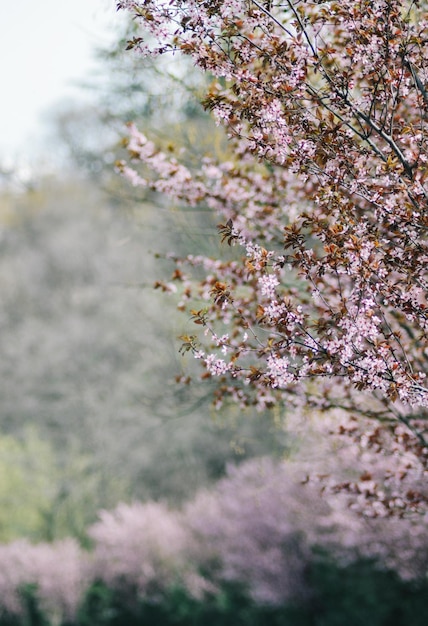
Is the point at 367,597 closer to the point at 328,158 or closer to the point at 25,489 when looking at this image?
the point at 328,158

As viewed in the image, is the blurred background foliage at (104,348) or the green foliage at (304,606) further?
the blurred background foliage at (104,348)

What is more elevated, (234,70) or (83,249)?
(83,249)

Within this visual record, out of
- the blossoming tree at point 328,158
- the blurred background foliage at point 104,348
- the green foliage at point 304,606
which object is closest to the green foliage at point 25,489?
the blurred background foliage at point 104,348

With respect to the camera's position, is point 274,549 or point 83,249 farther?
point 83,249

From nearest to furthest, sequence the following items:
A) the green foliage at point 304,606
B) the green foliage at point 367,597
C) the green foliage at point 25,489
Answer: the green foliage at point 367,597
the green foliage at point 304,606
the green foliage at point 25,489

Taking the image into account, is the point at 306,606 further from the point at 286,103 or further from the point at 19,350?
the point at 19,350

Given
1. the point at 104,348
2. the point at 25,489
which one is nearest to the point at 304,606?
the point at 25,489

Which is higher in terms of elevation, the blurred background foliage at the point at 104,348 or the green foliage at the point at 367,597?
the blurred background foliage at the point at 104,348

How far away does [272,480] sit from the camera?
8.59m

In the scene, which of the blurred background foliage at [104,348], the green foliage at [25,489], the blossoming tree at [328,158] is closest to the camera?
the blossoming tree at [328,158]

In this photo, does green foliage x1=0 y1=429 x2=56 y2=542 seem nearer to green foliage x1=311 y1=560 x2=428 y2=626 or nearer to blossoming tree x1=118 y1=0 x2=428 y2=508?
green foliage x1=311 y1=560 x2=428 y2=626

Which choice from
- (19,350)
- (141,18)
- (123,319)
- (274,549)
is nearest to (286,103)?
(141,18)

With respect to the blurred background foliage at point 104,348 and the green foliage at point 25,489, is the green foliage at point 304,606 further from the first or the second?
the green foliage at point 25,489

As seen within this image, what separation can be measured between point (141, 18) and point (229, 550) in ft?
25.2
